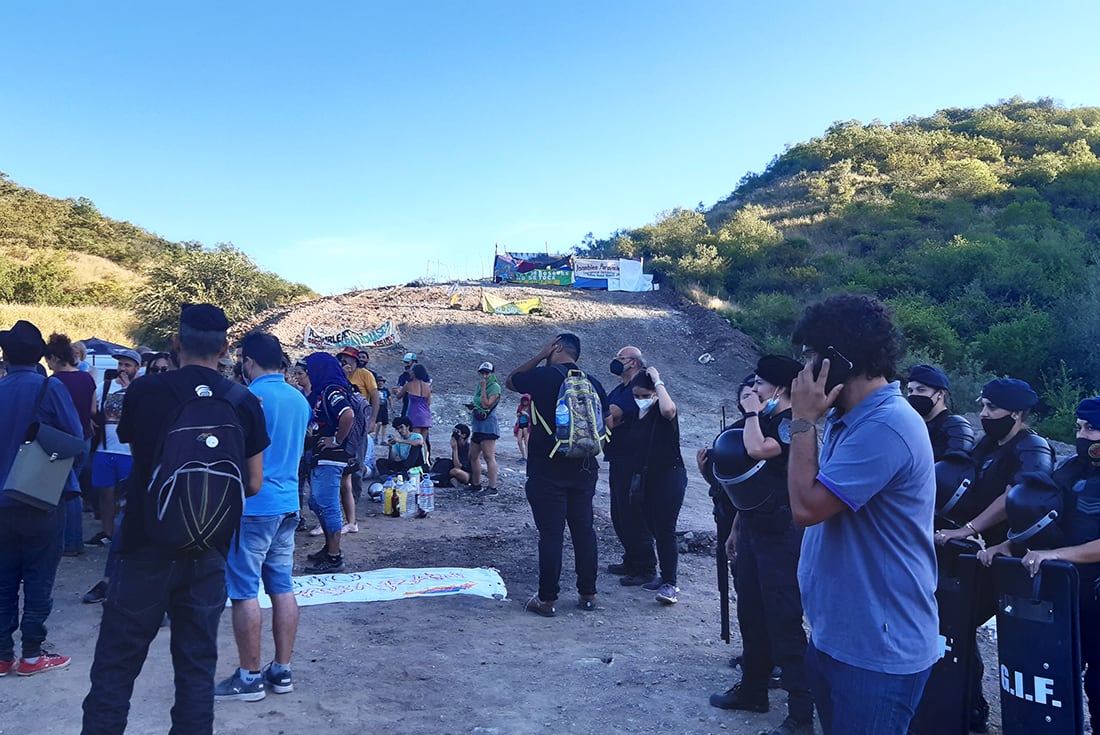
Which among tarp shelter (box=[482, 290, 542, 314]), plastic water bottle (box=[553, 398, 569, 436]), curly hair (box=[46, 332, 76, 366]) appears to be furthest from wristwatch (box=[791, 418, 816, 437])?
tarp shelter (box=[482, 290, 542, 314])

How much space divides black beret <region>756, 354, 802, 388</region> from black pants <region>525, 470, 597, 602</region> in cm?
212

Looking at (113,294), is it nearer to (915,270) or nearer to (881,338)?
(915,270)

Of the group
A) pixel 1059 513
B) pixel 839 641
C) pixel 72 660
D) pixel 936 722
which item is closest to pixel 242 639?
pixel 72 660

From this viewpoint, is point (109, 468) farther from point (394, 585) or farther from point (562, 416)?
point (562, 416)

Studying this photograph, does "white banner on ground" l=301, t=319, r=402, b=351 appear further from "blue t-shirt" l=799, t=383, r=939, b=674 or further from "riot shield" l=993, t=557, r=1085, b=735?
"blue t-shirt" l=799, t=383, r=939, b=674

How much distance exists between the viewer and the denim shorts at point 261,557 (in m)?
4.23

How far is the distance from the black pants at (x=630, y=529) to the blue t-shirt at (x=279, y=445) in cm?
314

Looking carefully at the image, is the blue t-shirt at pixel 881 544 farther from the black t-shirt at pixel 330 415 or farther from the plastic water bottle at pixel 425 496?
the plastic water bottle at pixel 425 496

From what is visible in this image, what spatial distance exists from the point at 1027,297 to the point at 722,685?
33.8 meters

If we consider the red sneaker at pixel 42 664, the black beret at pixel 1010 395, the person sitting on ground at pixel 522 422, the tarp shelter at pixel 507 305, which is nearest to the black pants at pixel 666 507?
the black beret at pixel 1010 395

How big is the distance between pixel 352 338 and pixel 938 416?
22117 millimetres

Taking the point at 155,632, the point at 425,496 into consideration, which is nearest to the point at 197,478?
the point at 155,632

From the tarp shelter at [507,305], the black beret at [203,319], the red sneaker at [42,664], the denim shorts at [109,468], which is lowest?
the red sneaker at [42,664]

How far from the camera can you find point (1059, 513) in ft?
12.5
